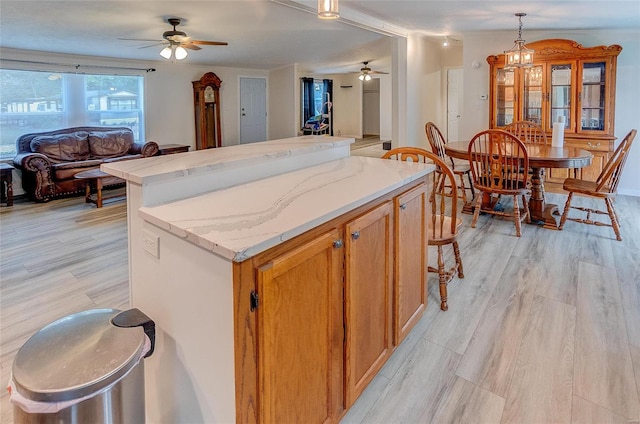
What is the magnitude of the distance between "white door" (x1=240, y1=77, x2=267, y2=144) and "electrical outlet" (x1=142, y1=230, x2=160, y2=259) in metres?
8.25

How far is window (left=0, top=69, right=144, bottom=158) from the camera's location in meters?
6.06

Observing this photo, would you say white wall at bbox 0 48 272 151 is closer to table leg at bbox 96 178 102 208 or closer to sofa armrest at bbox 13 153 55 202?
sofa armrest at bbox 13 153 55 202

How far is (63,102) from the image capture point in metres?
6.62

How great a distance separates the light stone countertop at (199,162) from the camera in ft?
4.87

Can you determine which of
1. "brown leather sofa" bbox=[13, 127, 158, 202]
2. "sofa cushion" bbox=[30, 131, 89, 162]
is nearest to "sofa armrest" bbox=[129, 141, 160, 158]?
"brown leather sofa" bbox=[13, 127, 158, 202]

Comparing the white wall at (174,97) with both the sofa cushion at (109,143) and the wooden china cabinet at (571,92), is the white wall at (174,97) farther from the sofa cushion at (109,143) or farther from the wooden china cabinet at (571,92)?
the wooden china cabinet at (571,92)

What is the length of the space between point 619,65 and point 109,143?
24.4 ft

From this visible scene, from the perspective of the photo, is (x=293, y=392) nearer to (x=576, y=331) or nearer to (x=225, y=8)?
(x=576, y=331)

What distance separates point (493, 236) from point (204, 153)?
289 cm

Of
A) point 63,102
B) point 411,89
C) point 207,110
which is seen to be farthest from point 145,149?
point 411,89

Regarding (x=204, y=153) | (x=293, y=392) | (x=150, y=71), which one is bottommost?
(x=293, y=392)

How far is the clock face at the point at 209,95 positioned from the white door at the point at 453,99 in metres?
4.81

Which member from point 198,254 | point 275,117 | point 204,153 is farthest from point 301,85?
point 198,254

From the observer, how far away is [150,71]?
7.60 m
